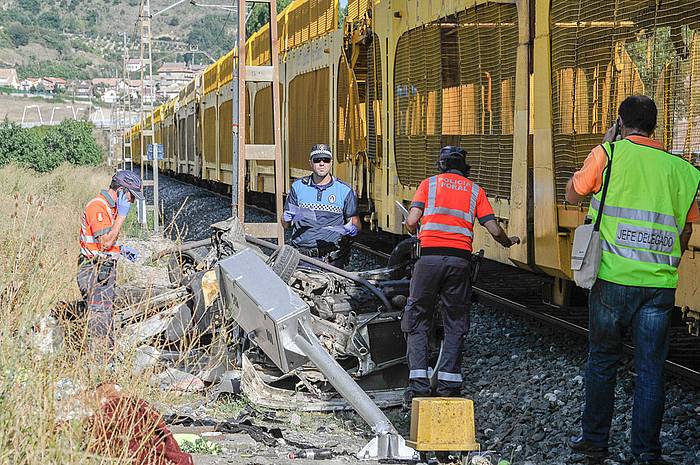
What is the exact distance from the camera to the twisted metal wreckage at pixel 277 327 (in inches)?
284

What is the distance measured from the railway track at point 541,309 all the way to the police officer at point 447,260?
1.55 meters

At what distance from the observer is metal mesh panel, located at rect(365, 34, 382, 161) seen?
43.4 ft

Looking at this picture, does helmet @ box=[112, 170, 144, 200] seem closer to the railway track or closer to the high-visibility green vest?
the railway track

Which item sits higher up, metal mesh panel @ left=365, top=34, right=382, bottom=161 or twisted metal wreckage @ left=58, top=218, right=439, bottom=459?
metal mesh panel @ left=365, top=34, right=382, bottom=161

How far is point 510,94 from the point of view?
9023 mm

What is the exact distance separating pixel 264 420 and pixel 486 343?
9.85 ft

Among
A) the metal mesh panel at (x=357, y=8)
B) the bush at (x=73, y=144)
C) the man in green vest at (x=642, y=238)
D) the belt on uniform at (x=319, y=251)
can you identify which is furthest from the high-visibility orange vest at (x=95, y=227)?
the bush at (x=73, y=144)

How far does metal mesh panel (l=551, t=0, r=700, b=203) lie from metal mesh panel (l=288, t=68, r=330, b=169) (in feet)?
27.3

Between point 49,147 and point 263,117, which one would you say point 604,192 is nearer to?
point 263,117

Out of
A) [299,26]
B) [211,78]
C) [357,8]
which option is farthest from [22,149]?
[357,8]

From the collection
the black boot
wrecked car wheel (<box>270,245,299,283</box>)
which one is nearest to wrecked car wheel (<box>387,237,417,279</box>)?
wrecked car wheel (<box>270,245,299,283</box>)

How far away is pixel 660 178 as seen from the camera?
592 cm

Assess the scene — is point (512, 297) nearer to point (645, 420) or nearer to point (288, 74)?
point (645, 420)

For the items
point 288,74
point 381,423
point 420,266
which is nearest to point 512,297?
point 420,266
